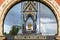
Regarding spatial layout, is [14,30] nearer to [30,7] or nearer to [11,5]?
[30,7]

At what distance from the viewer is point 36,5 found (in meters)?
38.6

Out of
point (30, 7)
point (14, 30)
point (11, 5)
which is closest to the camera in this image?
point (11, 5)

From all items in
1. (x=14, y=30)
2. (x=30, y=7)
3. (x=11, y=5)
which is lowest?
(x=11, y=5)

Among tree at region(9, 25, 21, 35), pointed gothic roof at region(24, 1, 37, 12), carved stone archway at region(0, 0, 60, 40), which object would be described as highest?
pointed gothic roof at region(24, 1, 37, 12)

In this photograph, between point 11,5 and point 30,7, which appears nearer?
point 11,5

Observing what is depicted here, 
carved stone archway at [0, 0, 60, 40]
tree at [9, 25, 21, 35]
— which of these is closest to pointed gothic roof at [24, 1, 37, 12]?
tree at [9, 25, 21, 35]

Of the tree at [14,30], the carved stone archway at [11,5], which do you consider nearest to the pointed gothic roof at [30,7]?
the tree at [14,30]

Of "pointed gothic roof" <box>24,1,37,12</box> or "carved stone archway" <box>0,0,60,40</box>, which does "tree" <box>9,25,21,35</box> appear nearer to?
A: "pointed gothic roof" <box>24,1,37,12</box>

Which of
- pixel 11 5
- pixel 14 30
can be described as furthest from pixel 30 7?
pixel 11 5

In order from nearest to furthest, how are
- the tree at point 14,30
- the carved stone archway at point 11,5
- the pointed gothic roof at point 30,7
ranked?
the carved stone archway at point 11,5 → the pointed gothic roof at point 30,7 → the tree at point 14,30

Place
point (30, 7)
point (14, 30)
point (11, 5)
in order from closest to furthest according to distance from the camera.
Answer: point (11, 5)
point (30, 7)
point (14, 30)

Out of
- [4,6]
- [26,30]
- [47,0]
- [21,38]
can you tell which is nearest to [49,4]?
[47,0]

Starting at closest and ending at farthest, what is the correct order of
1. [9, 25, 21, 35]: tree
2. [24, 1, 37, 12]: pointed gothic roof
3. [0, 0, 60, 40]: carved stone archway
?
1. [0, 0, 60, 40]: carved stone archway
2. [24, 1, 37, 12]: pointed gothic roof
3. [9, 25, 21, 35]: tree

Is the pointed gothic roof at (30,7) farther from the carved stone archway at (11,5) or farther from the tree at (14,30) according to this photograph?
the carved stone archway at (11,5)
